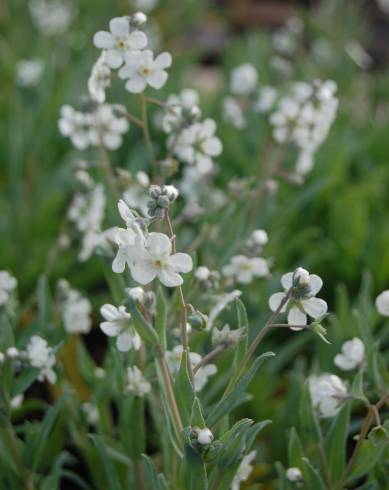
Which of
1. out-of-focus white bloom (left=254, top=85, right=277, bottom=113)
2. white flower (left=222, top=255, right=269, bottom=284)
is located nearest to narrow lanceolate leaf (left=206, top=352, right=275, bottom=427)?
white flower (left=222, top=255, right=269, bottom=284)

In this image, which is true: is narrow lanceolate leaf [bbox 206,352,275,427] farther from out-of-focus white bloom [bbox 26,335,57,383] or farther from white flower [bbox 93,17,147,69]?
white flower [bbox 93,17,147,69]

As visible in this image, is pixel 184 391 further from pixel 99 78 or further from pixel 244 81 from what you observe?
pixel 244 81

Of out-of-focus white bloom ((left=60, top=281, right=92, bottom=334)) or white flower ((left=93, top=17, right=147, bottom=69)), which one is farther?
out-of-focus white bloom ((left=60, top=281, right=92, bottom=334))

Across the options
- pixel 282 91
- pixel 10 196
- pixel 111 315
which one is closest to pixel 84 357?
pixel 111 315

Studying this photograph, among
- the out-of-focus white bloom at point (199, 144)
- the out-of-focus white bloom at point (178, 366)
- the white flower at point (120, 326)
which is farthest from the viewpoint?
the out-of-focus white bloom at point (199, 144)

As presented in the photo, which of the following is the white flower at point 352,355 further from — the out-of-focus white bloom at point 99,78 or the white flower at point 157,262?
the out-of-focus white bloom at point 99,78

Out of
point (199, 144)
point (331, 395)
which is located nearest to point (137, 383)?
point (331, 395)

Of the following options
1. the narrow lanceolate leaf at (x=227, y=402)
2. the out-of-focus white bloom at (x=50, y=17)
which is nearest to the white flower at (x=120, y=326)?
the narrow lanceolate leaf at (x=227, y=402)
